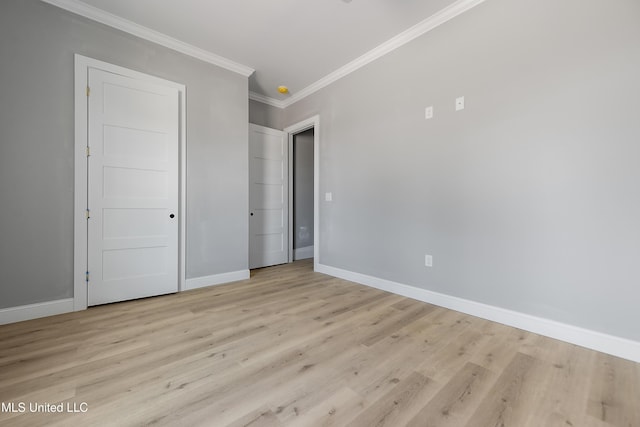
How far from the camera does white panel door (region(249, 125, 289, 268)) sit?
13.2 ft

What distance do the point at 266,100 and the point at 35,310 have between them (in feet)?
12.5

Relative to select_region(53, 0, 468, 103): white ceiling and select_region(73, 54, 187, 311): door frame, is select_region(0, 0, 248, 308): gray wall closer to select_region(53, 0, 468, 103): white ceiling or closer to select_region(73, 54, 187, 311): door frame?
select_region(73, 54, 187, 311): door frame

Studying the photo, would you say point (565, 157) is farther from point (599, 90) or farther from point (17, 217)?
point (17, 217)

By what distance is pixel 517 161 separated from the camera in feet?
6.69

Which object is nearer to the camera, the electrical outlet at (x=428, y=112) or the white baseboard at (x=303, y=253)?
the electrical outlet at (x=428, y=112)

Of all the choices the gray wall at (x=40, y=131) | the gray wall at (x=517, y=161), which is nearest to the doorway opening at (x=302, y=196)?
the gray wall at (x=517, y=161)

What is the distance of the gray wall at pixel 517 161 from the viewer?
1.66m

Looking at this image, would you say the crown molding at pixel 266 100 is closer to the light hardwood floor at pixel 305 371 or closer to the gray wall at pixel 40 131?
the gray wall at pixel 40 131

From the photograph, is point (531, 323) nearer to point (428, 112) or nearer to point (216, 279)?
point (428, 112)

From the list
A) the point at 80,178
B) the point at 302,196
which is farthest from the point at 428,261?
the point at 80,178

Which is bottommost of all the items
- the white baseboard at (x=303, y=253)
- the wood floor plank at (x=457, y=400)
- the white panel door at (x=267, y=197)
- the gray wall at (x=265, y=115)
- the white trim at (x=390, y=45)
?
the wood floor plank at (x=457, y=400)

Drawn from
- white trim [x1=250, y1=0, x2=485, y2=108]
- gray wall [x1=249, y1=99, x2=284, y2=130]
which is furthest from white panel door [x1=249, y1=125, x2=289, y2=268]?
white trim [x1=250, y1=0, x2=485, y2=108]

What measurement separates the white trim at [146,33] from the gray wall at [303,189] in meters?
1.63

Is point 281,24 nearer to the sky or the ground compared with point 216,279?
nearer to the sky
